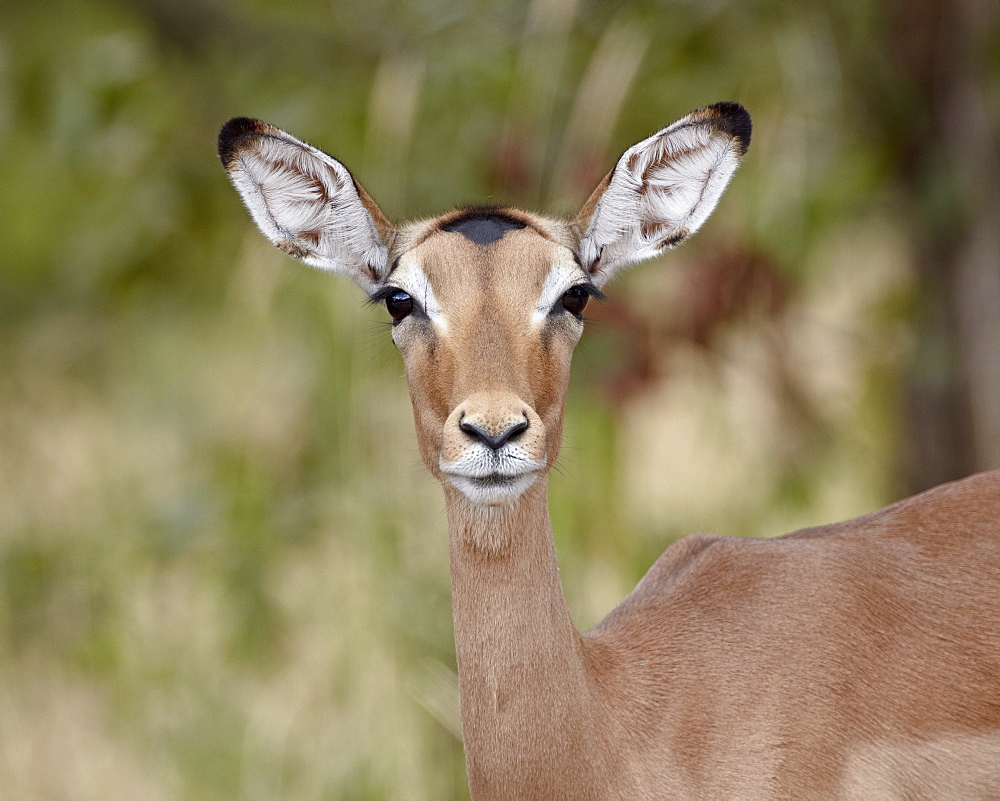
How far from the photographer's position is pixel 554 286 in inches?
118

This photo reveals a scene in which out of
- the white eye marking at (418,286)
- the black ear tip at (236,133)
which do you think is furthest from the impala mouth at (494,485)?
the black ear tip at (236,133)

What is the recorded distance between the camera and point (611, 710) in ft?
9.53

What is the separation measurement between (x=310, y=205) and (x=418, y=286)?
533 mm

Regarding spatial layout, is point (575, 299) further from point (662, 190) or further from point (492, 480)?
point (492, 480)

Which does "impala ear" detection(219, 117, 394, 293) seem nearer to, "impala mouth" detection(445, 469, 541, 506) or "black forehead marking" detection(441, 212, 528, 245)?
"black forehead marking" detection(441, 212, 528, 245)

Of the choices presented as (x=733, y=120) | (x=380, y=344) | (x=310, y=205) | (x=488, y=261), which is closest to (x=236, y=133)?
(x=310, y=205)

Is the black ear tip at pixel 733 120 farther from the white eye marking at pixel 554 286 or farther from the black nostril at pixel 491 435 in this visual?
the black nostril at pixel 491 435

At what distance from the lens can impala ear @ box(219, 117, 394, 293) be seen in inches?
125

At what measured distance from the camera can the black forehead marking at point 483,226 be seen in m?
3.06

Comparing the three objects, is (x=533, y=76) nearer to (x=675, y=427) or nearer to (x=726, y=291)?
(x=726, y=291)

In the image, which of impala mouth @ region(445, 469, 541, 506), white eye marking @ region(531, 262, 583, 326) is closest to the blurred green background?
white eye marking @ region(531, 262, 583, 326)

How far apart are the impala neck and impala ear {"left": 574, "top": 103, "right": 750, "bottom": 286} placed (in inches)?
30.6

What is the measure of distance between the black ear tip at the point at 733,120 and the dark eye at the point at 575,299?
1.77ft

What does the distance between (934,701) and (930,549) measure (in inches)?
17.3
